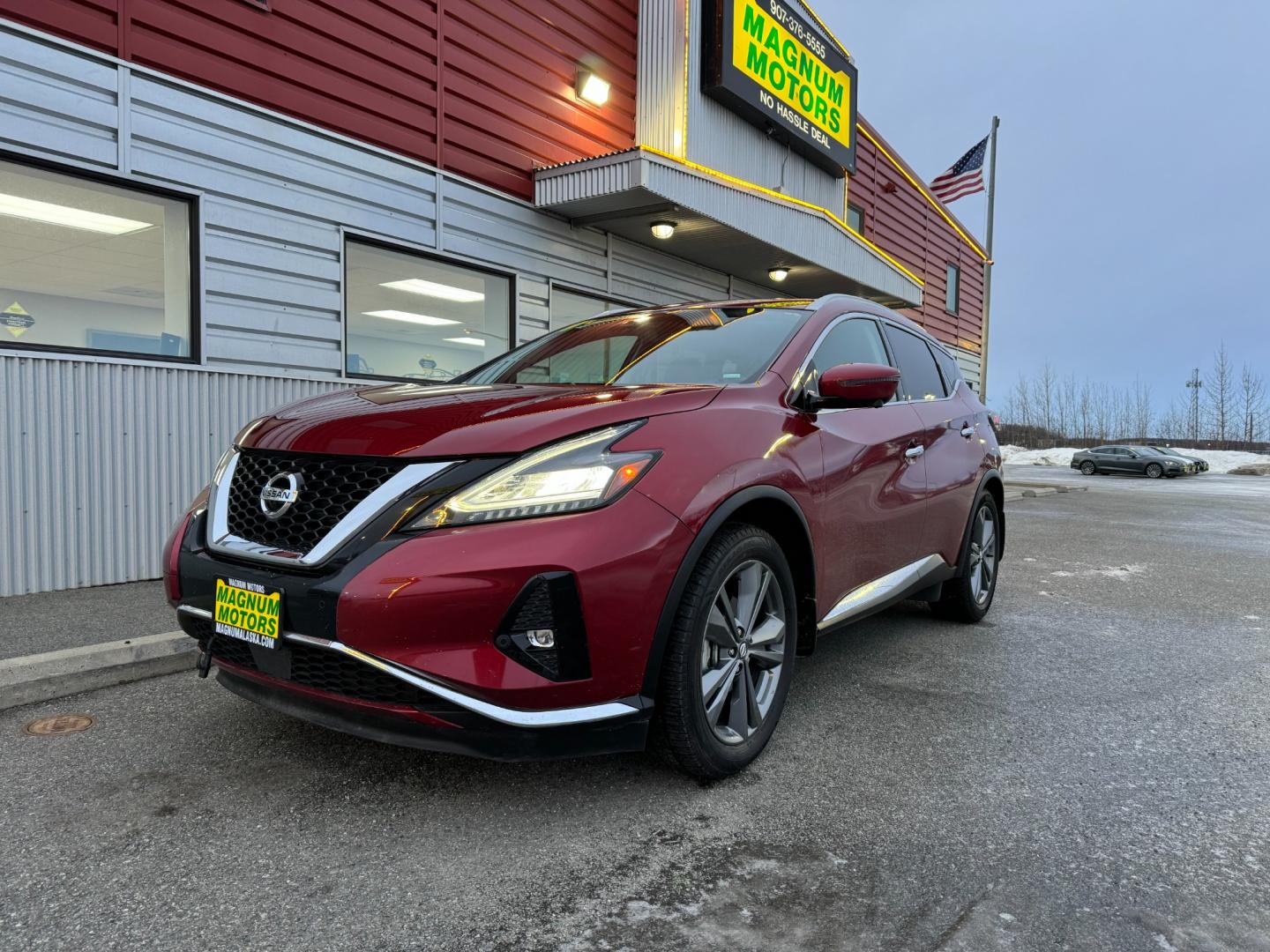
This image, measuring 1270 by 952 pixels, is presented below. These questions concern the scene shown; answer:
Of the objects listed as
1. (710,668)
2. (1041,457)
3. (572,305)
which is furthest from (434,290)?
(1041,457)

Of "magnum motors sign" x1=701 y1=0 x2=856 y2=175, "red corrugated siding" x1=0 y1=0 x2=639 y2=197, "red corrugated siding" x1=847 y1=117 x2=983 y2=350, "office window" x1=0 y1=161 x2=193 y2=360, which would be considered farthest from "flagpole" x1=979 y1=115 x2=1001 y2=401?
"office window" x1=0 y1=161 x2=193 y2=360

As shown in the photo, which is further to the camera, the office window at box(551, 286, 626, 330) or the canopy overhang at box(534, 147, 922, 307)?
the office window at box(551, 286, 626, 330)

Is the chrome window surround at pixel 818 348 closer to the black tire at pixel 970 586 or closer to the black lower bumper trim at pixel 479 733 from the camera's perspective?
the black tire at pixel 970 586

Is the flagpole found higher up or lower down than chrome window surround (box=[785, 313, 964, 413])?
higher up

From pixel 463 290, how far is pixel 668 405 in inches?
235

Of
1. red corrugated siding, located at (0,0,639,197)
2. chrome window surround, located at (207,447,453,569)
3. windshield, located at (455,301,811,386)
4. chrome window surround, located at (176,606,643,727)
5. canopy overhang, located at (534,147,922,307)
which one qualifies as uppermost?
red corrugated siding, located at (0,0,639,197)

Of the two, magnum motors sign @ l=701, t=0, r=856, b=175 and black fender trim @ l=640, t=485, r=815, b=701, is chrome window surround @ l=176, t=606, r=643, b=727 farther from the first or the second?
magnum motors sign @ l=701, t=0, r=856, b=175

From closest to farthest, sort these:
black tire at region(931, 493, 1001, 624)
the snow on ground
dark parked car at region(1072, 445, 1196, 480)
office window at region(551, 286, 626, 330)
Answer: black tire at region(931, 493, 1001, 624), office window at region(551, 286, 626, 330), dark parked car at region(1072, 445, 1196, 480), the snow on ground

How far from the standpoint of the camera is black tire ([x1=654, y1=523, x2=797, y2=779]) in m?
2.38

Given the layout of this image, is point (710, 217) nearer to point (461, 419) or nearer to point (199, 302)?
point (199, 302)

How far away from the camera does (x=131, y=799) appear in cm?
250

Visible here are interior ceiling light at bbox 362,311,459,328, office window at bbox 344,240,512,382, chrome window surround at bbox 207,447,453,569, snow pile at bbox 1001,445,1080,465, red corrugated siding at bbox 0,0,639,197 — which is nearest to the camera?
chrome window surround at bbox 207,447,453,569

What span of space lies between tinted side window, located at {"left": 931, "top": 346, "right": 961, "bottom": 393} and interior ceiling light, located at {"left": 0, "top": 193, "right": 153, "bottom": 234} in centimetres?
537

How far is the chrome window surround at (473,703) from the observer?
2078 mm
